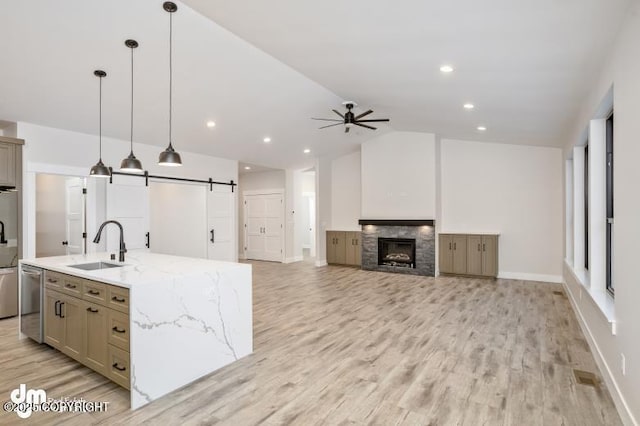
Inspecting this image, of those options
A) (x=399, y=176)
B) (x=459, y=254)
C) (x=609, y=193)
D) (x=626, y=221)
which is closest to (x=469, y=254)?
(x=459, y=254)

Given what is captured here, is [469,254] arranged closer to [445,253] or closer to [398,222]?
[445,253]

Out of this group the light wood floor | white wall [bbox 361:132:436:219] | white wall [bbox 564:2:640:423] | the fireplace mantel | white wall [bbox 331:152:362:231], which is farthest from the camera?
white wall [bbox 331:152:362:231]

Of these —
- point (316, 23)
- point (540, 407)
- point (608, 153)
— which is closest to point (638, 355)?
point (540, 407)

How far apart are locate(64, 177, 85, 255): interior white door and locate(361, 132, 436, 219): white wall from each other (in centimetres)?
588

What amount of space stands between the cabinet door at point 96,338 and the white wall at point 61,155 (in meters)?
3.08

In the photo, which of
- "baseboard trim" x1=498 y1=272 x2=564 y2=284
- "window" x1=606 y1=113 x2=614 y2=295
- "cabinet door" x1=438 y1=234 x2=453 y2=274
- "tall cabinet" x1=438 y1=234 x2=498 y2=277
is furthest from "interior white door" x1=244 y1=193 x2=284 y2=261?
"window" x1=606 y1=113 x2=614 y2=295

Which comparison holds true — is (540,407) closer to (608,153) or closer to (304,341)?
(304,341)

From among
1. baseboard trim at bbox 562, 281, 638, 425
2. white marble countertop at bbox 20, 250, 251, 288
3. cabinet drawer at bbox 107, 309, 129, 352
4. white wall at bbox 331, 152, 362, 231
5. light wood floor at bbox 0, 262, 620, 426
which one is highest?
white wall at bbox 331, 152, 362, 231

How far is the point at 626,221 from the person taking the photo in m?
2.33

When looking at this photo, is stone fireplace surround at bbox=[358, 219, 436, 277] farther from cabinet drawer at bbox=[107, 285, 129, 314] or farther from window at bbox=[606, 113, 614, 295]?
cabinet drawer at bbox=[107, 285, 129, 314]

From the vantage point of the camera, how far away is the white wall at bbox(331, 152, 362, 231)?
31.0ft

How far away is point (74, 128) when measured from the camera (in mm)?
5504

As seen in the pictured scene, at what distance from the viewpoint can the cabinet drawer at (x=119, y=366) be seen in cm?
259

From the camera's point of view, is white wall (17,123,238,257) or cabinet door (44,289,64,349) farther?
white wall (17,123,238,257)
